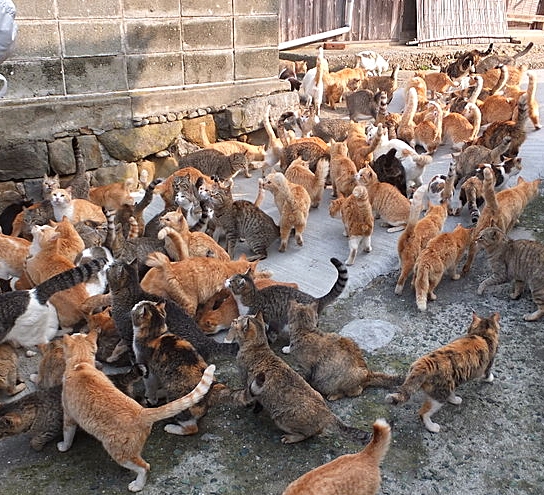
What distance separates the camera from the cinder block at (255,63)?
7.51 meters

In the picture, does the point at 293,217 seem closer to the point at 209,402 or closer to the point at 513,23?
the point at 209,402

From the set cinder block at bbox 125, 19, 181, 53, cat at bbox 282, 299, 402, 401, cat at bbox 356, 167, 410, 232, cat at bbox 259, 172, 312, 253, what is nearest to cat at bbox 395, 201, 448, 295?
cat at bbox 356, 167, 410, 232

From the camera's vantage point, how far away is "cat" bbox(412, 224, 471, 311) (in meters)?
4.88

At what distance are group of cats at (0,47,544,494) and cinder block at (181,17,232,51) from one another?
127 centimetres

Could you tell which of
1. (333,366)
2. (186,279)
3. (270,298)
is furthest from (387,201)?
(333,366)

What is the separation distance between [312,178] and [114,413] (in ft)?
13.2

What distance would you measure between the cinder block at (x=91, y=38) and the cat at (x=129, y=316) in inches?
121

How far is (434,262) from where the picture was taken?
16.1ft

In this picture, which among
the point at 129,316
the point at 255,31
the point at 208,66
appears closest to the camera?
the point at 129,316

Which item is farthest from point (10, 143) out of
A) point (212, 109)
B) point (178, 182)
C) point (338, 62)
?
point (338, 62)

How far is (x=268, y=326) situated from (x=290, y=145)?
11.2 feet

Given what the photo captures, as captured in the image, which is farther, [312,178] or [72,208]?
[312,178]

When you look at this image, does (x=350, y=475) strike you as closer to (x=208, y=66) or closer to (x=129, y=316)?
(x=129, y=316)

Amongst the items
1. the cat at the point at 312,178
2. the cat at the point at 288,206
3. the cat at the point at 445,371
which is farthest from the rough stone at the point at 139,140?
the cat at the point at 445,371
